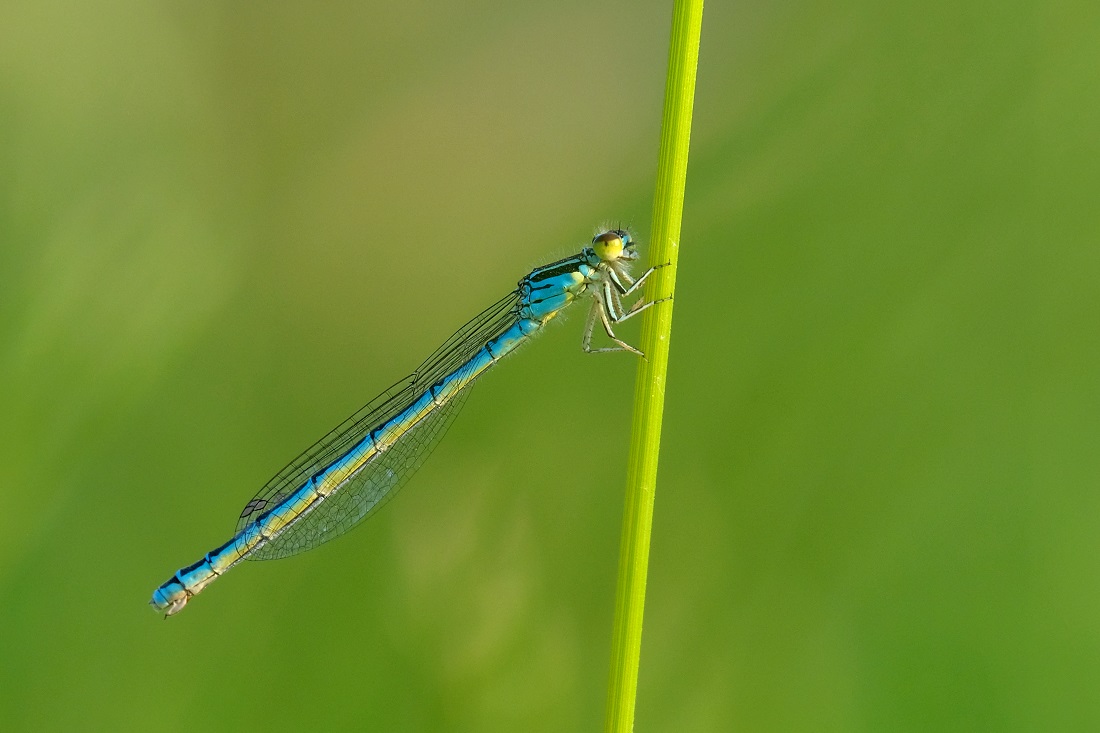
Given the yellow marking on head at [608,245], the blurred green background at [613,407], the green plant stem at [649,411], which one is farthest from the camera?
the yellow marking on head at [608,245]

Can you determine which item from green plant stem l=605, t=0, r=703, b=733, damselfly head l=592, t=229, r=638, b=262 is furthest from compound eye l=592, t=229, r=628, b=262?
green plant stem l=605, t=0, r=703, b=733

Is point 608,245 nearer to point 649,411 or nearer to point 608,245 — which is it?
point 608,245

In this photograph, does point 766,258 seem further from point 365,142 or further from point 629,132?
point 365,142

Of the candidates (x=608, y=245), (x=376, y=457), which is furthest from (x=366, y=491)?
(x=608, y=245)

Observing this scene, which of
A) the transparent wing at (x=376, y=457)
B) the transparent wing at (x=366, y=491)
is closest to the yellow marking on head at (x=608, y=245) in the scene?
the transparent wing at (x=376, y=457)

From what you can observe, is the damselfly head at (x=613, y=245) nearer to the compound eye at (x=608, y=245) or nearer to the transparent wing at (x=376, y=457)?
the compound eye at (x=608, y=245)

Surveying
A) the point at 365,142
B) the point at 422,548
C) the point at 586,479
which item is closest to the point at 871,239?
the point at 586,479
